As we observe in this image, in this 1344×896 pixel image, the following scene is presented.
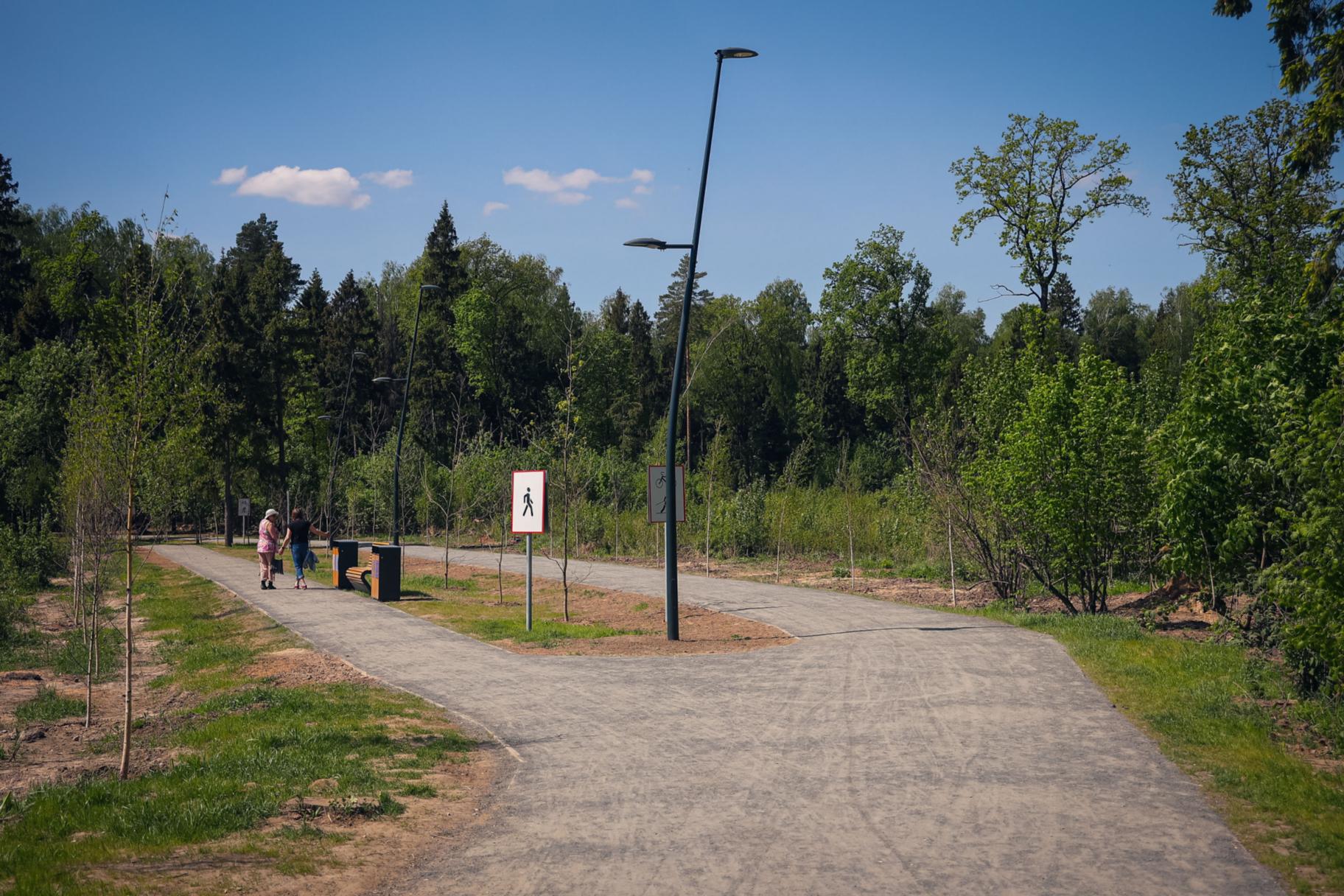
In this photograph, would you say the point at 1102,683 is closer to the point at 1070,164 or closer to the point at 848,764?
the point at 848,764

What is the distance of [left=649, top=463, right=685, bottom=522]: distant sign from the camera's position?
16.2 m

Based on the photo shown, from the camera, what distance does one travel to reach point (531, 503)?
55.9 feet

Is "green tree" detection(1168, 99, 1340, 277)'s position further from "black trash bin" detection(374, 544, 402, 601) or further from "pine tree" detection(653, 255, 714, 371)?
"pine tree" detection(653, 255, 714, 371)

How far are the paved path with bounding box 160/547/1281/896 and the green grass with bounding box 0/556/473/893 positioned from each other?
761 millimetres

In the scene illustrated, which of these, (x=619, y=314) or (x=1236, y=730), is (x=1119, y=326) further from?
(x=1236, y=730)

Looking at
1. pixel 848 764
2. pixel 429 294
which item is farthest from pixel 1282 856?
pixel 429 294

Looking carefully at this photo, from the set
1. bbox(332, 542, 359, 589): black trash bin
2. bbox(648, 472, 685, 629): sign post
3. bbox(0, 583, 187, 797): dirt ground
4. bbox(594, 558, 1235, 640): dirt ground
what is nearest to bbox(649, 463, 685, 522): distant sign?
bbox(648, 472, 685, 629): sign post

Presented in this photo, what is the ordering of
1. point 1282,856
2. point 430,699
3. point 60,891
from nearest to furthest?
1. point 60,891
2. point 1282,856
3. point 430,699

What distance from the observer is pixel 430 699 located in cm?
1104

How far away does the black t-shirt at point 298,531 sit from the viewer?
83.3ft

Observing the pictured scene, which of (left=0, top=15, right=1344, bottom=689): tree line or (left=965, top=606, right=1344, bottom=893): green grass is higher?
(left=0, top=15, right=1344, bottom=689): tree line

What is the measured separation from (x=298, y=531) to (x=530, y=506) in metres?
10.9

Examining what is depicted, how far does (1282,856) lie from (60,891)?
6.63 m

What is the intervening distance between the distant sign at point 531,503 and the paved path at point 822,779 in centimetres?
312
